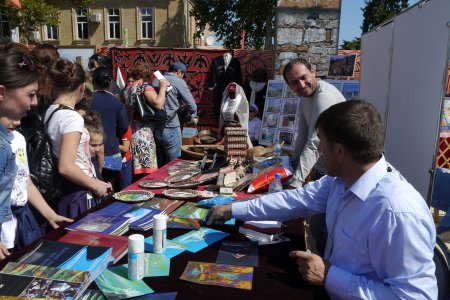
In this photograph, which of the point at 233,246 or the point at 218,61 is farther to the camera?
the point at 218,61

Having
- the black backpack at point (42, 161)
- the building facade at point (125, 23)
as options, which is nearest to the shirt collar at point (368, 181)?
the black backpack at point (42, 161)

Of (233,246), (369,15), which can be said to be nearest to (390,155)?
(233,246)

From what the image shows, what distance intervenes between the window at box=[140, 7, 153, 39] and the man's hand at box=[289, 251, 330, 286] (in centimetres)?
2648

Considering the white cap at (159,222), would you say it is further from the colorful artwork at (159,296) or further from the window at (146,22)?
the window at (146,22)

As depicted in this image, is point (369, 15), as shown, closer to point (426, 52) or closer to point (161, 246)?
point (426, 52)

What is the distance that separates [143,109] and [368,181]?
2.92 m

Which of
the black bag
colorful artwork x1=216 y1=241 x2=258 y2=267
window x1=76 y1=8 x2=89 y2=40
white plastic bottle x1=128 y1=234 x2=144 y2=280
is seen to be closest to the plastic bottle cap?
white plastic bottle x1=128 y1=234 x2=144 y2=280

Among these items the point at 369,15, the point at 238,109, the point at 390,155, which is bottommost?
the point at 390,155

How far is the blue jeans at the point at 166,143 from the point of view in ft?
13.5

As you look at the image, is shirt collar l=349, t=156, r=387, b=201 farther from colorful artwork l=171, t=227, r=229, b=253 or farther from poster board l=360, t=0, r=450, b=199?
poster board l=360, t=0, r=450, b=199

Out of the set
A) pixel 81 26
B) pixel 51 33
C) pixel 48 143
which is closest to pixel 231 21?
pixel 81 26

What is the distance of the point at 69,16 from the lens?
2575cm

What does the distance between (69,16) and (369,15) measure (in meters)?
23.5

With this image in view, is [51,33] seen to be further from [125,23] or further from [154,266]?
[154,266]
